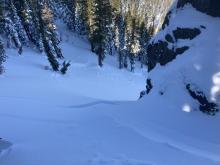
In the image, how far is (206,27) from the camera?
1580cm

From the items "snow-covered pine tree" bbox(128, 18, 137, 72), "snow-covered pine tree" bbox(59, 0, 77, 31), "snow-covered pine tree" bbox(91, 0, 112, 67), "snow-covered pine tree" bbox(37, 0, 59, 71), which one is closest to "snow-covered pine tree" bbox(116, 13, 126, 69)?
"snow-covered pine tree" bbox(128, 18, 137, 72)

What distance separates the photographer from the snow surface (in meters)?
12.2

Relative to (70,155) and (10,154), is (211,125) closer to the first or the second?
(70,155)

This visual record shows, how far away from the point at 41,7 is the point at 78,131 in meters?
36.9

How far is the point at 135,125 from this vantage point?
15.2 metres

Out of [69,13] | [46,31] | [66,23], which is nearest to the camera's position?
[46,31]

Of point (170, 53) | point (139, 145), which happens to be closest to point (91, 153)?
point (139, 145)

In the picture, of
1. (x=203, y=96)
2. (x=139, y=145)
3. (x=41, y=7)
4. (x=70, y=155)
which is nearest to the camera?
(x=70, y=155)

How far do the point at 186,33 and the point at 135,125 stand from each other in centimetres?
488

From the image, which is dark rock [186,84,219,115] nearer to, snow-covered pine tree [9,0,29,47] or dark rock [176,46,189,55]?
dark rock [176,46,189,55]

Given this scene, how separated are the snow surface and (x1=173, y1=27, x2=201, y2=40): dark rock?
12.7 inches

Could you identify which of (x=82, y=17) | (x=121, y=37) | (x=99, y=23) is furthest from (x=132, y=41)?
(x=99, y=23)

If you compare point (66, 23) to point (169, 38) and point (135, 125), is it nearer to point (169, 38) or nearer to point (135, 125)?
point (169, 38)

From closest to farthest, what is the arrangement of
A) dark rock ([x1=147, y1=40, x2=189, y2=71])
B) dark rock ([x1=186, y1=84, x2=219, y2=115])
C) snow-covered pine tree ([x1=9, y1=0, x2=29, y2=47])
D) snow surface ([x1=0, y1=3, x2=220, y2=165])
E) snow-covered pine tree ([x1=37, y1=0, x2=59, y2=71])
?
snow surface ([x1=0, y1=3, x2=220, y2=165]) < dark rock ([x1=186, y1=84, x2=219, y2=115]) < dark rock ([x1=147, y1=40, x2=189, y2=71]) < snow-covered pine tree ([x1=37, y1=0, x2=59, y2=71]) < snow-covered pine tree ([x1=9, y1=0, x2=29, y2=47])
